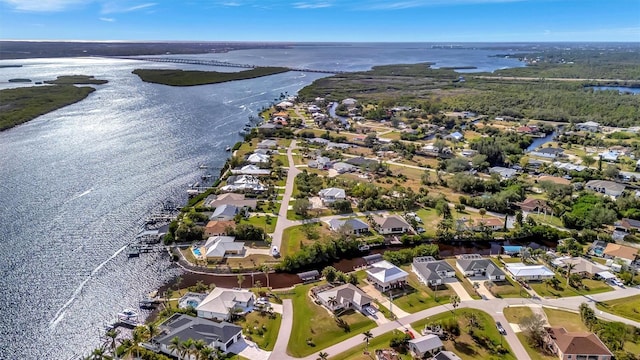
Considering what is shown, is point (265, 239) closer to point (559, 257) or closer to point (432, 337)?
point (432, 337)

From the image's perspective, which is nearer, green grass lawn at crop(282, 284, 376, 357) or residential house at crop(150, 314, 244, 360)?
residential house at crop(150, 314, 244, 360)

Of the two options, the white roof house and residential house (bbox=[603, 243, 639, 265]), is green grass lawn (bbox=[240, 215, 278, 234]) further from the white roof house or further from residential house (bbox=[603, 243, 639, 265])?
residential house (bbox=[603, 243, 639, 265])

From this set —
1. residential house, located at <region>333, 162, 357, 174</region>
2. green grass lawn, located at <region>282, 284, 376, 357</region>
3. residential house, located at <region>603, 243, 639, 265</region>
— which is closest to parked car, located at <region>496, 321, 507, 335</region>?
green grass lawn, located at <region>282, 284, 376, 357</region>

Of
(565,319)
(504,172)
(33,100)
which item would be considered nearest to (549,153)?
(504,172)

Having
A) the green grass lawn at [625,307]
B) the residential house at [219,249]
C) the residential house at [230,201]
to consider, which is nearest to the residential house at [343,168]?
the residential house at [230,201]

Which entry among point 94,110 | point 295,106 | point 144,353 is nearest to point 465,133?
point 295,106

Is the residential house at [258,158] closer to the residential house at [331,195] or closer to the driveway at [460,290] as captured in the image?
the residential house at [331,195]
